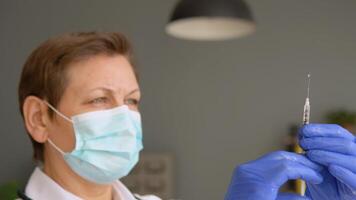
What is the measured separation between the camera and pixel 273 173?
3.18 ft

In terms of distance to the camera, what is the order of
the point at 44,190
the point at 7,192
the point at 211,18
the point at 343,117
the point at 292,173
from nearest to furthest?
the point at 292,173
the point at 44,190
the point at 211,18
the point at 7,192
the point at 343,117

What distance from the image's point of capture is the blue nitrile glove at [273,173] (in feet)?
3.14

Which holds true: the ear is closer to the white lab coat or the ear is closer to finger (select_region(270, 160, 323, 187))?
the white lab coat

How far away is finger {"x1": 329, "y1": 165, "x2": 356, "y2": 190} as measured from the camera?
0.95 m

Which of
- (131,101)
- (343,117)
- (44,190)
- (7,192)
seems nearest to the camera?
(44,190)

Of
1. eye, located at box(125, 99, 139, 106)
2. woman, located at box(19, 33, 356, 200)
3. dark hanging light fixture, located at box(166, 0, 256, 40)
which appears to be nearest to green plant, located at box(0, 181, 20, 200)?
dark hanging light fixture, located at box(166, 0, 256, 40)

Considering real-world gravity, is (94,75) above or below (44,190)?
above

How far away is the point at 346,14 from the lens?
383 cm

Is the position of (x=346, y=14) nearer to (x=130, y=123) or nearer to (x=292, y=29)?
(x=292, y=29)

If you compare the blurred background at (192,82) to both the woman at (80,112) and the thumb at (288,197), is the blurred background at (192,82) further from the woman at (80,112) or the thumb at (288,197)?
the thumb at (288,197)

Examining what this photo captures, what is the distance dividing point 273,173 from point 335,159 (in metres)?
0.12

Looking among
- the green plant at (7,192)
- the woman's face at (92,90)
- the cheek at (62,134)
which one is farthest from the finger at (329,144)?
the green plant at (7,192)

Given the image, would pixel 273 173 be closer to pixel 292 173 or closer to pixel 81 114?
pixel 292 173

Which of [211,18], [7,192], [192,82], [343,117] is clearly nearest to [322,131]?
[211,18]
